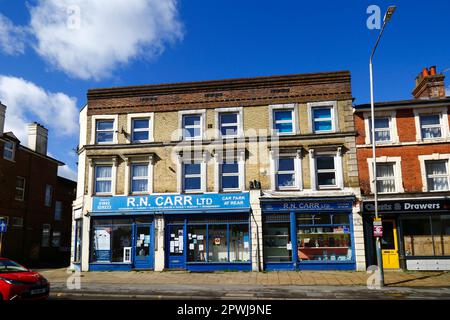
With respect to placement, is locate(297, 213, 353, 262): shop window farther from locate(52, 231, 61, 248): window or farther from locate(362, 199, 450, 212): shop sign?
locate(52, 231, 61, 248): window

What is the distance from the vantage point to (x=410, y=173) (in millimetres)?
20547

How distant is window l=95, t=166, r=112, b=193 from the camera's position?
2289 centimetres

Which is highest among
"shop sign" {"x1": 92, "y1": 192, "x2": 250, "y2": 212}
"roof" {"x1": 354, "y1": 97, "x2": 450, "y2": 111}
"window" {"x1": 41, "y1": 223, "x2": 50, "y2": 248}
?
"roof" {"x1": 354, "y1": 97, "x2": 450, "y2": 111}

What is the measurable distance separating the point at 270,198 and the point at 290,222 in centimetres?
167

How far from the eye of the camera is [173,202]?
21656 millimetres

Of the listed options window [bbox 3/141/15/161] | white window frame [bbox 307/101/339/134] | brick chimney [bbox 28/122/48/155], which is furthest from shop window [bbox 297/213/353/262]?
brick chimney [bbox 28/122/48/155]

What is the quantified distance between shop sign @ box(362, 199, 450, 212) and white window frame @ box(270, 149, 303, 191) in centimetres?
379

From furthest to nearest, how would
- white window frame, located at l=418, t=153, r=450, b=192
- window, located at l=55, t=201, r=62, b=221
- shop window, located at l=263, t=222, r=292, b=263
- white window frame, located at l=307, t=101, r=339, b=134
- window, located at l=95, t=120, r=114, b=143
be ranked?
window, located at l=55, t=201, r=62, b=221 → window, located at l=95, t=120, r=114, b=143 → white window frame, located at l=307, t=101, r=339, b=134 → shop window, located at l=263, t=222, r=292, b=263 → white window frame, located at l=418, t=153, r=450, b=192

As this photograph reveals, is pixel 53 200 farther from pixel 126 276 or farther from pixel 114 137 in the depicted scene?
pixel 126 276

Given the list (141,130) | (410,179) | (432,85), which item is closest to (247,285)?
(410,179)

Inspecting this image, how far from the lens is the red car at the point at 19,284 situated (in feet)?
34.6

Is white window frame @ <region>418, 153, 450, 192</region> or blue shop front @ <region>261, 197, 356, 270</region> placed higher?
white window frame @ <region>418, 153, 450, 192</region>

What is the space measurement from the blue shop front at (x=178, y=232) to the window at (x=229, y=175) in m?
0.72

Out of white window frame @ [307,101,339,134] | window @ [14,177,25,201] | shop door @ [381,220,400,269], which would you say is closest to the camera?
shop door @ [381,220,400,269]
